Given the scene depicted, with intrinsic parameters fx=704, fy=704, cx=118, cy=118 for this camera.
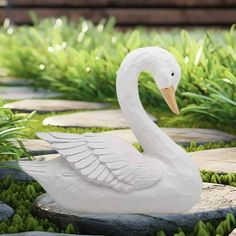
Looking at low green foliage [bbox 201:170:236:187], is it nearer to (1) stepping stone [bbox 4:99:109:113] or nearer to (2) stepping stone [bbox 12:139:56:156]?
(2) stepping stone [bbox 12:139:56:156]

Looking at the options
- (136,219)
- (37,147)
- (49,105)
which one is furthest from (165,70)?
(49,105)

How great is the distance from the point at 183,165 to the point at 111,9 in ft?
26.3

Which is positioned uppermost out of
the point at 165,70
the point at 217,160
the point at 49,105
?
the point at 165,70

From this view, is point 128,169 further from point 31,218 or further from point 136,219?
point 31,218

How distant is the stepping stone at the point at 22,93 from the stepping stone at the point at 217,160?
2.51m

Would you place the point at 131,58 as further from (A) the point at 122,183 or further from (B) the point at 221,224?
(B) the point at 221,224

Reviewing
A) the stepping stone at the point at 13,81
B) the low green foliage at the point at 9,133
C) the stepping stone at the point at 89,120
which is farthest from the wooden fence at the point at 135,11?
the low green foliage at the point at 9,133

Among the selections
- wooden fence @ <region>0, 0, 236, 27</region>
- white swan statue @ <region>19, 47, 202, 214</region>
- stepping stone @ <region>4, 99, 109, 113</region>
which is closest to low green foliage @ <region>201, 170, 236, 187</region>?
white swan statue @ <region>19, 47, 202, 214</region>

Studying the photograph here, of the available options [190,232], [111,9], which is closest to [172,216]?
[190,232]

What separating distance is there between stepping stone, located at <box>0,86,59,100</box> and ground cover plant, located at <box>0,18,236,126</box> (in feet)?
0.37

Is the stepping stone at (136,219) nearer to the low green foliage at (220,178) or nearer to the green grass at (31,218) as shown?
the green grass at (31,218)

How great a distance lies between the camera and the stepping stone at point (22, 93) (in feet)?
17.9

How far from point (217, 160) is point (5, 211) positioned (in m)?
1.04

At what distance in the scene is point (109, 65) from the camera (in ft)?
17.6
